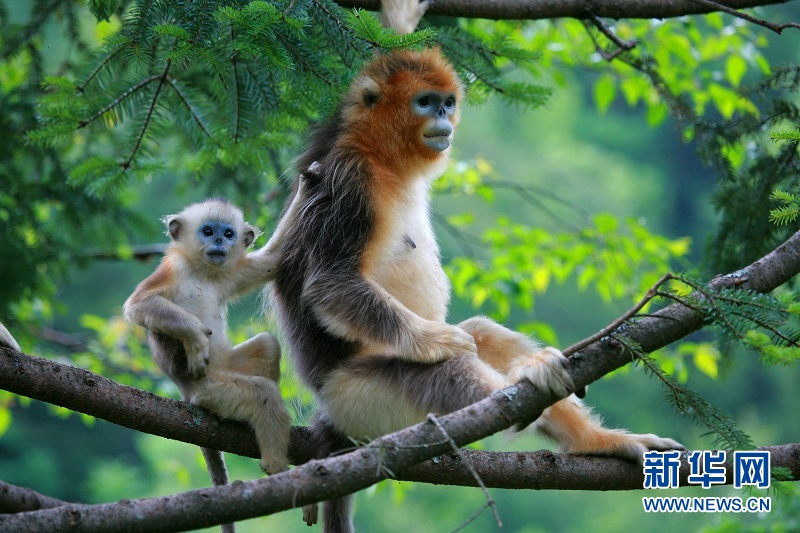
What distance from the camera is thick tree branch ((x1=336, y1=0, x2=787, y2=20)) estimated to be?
12.3 ft

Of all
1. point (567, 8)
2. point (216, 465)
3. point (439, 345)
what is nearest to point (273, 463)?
point (216, 465)

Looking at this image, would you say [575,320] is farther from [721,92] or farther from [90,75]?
[90,75]

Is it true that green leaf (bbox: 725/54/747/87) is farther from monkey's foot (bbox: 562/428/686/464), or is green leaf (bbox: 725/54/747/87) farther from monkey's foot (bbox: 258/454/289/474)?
monkey's foot (bbox: 258/454/289/474)

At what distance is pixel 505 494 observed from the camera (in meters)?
15.5

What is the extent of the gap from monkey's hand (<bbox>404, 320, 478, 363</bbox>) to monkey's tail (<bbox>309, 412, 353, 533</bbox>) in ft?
1.38

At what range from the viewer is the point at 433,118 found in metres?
3.35

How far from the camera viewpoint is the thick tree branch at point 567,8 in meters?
3.74

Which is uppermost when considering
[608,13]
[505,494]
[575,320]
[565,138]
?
[565,138]

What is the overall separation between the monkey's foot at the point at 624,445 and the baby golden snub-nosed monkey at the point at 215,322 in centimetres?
104

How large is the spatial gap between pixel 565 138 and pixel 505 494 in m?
7.80

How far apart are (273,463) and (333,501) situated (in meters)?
0.51

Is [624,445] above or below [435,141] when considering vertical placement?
below

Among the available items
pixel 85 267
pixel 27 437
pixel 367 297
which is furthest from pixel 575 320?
pixel 367 297

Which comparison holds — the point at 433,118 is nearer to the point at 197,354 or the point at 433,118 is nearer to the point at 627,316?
the point at 197,354
